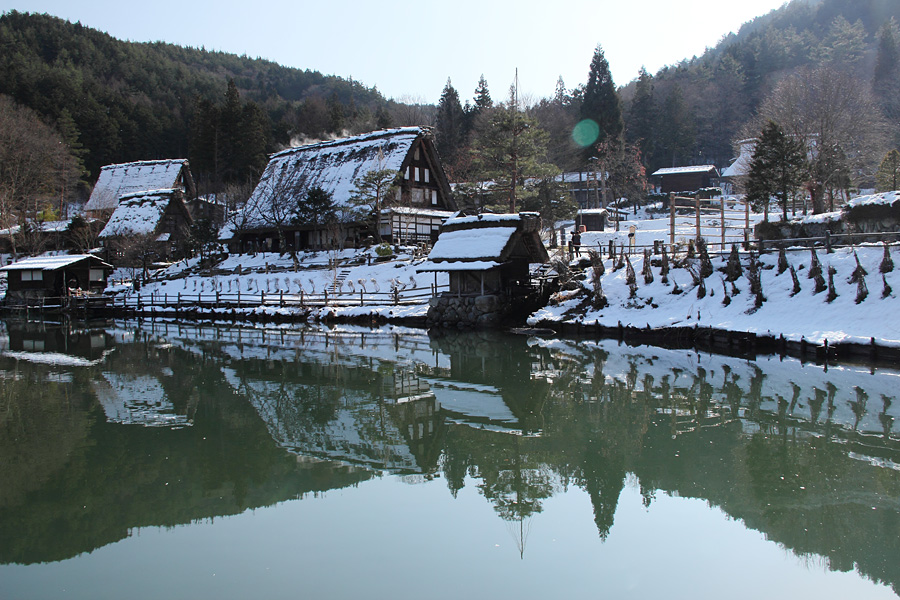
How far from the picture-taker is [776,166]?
24766 mm

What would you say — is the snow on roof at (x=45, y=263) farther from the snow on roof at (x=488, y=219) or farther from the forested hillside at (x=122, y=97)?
the snow on roof at (x=488, y=219)

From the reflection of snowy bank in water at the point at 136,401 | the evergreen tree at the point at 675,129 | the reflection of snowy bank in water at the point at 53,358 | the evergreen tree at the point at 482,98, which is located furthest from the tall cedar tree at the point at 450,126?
the reflection of snowy bank in water at the point at 136,401

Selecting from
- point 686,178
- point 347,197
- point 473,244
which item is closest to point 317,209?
point 347,197

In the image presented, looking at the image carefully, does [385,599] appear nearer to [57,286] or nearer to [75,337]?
[75,337]

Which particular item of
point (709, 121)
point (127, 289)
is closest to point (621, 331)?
point (127, 289)

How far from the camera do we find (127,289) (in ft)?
125

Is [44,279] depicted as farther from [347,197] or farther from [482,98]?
[482,98]

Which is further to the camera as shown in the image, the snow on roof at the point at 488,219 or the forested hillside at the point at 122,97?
the forested hillside at the point at 122,97

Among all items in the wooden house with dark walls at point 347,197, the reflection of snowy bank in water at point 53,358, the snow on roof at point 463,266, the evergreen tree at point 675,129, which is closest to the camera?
the reflection of snowy bank in water at point 53,358

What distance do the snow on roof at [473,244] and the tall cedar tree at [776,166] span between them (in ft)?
35.3

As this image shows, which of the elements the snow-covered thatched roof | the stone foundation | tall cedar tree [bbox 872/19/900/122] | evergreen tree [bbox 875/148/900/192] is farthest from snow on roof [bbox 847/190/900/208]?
tall cedar tree [bbox 872/19/900/122]

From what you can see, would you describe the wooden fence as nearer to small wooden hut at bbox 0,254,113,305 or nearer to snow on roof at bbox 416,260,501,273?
snow on roof at bbox 416,260,501,273

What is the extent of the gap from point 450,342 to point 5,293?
108 ft

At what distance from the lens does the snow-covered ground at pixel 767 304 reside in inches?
596
